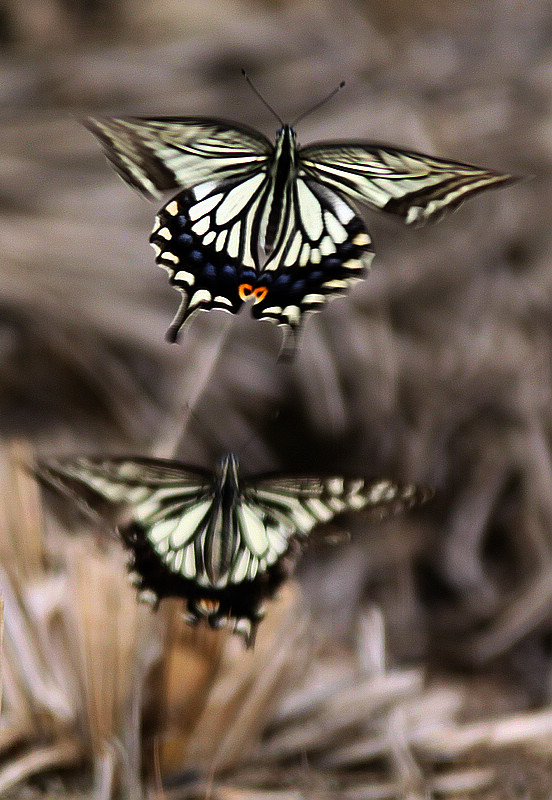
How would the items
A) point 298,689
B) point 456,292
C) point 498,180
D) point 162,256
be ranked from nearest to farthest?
1. point 498,180
2. point 162,256
3. point 298,689
4. point 456,292

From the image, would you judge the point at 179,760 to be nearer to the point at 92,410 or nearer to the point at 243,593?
the point at 243,593

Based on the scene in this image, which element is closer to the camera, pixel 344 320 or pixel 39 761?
pixel 39 761

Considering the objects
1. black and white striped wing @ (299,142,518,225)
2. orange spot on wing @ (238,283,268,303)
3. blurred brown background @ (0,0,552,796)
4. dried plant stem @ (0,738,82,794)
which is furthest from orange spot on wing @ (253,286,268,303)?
blurred brown background @ (0,0,552,796)

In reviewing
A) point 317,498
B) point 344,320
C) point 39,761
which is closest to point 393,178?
point 317,498

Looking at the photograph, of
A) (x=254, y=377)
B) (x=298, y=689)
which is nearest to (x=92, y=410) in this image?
(x=254, y=377)

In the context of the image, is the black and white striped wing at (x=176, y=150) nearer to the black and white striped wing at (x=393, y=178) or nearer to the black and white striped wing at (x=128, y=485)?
the black and white striped wing at (x=393, y=178)

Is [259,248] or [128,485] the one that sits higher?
[259,248]

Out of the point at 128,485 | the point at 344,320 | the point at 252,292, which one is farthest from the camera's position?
the point at 344,320

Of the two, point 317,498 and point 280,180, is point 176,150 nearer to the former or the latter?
point 280,180
